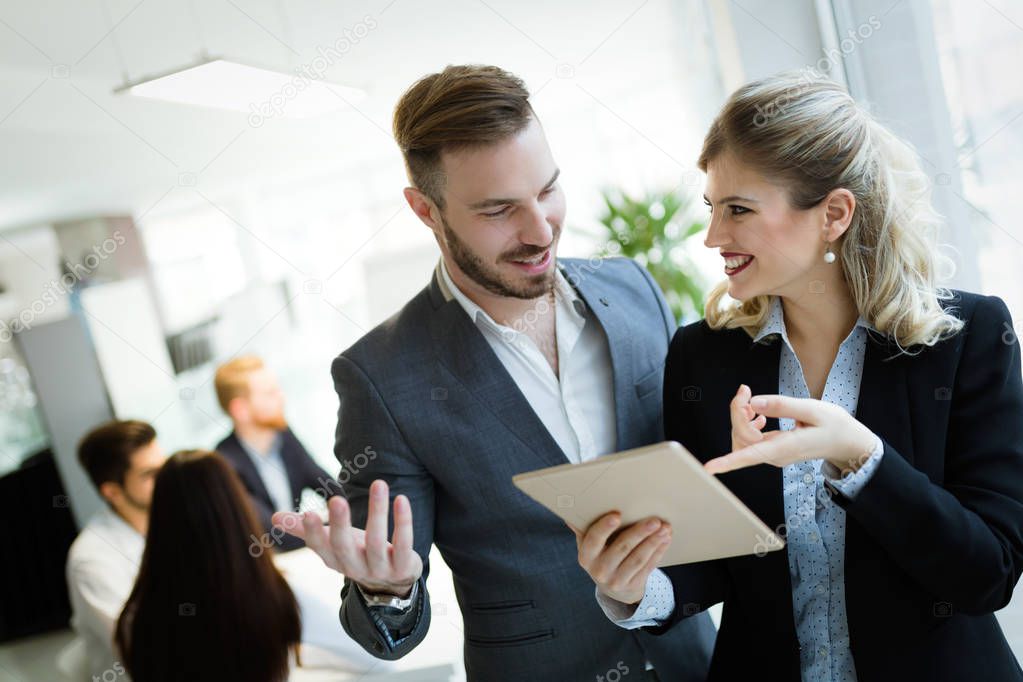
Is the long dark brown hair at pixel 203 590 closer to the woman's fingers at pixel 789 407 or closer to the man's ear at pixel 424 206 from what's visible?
the man's ear at pixel 424 206

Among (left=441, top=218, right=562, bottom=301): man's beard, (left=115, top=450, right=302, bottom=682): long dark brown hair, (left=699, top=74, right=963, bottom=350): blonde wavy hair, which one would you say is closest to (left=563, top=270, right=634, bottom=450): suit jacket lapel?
(left=441, top=218, right=562, bottom=301): man's beard

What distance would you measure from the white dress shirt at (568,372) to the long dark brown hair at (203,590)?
6.98 feet

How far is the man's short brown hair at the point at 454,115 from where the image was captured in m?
1.50

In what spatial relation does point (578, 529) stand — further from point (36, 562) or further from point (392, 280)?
point (392, 280)

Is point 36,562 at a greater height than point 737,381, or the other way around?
point 737,381

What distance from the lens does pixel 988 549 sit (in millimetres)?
1165

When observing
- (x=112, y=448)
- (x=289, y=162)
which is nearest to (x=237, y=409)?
(x=112, y=448)

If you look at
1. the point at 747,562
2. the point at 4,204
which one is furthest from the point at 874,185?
the point at 4,204

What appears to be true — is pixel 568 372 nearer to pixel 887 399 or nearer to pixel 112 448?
pixel 887 399

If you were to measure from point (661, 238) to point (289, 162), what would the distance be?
4538 mm

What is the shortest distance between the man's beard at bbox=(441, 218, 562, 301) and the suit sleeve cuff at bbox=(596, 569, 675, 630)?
530 mm

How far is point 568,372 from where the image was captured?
5.28ft

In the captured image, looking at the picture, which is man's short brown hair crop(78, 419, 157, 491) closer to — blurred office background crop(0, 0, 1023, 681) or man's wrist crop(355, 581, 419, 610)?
blurred office background crop(0, 0, 1023, 681)

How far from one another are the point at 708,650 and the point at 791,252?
83cm
